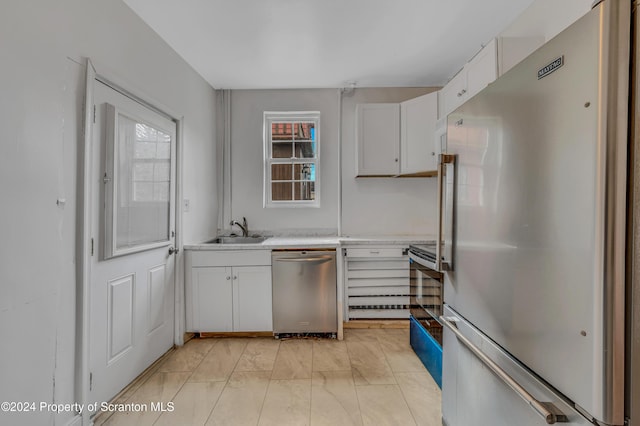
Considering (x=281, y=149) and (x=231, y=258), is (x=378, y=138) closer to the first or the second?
(x=281, y=149)

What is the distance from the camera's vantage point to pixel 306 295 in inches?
110

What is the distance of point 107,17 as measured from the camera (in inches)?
71.6

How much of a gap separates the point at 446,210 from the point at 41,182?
1841 mm

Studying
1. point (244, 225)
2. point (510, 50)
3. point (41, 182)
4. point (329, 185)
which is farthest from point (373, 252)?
point (41, 182)

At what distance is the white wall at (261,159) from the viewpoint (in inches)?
138

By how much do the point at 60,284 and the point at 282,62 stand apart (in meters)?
2.36

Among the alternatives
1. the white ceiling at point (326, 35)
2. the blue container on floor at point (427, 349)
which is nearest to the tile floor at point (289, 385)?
the blue container on floor at point (427, 349)

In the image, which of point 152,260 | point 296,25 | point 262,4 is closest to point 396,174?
point 296,25

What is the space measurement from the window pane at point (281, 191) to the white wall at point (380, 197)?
64 cm

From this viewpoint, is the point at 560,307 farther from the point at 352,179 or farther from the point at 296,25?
the point at 352,179

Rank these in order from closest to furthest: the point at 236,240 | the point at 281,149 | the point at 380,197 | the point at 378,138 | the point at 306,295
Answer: the point at 306,295, the point at 378,138, the point at 236,240, the point at 380,197, the point at 281,149

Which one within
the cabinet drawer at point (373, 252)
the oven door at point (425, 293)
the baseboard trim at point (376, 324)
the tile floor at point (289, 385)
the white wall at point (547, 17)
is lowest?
the tile floor at point (289, 385)

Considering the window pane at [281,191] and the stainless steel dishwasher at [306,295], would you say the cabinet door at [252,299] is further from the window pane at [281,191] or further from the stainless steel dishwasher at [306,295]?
the window pane at [281,191]

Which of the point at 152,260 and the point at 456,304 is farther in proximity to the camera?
the point at 152,260
